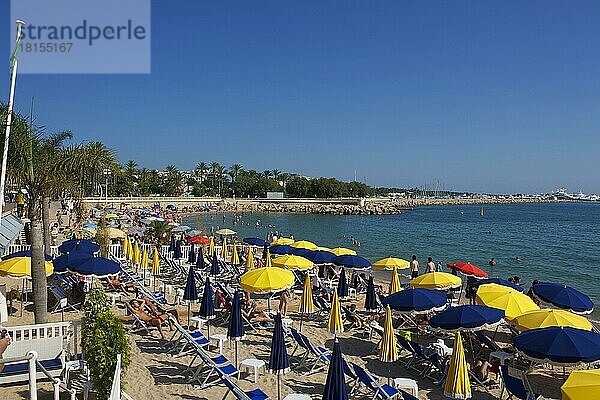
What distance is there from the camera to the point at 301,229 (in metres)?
62.6

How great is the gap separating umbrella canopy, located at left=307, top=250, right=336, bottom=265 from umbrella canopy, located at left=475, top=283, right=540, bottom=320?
635 cm

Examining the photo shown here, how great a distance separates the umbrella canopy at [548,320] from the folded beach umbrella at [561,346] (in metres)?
1.01

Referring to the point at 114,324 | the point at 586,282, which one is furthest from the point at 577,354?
the point at 586,282

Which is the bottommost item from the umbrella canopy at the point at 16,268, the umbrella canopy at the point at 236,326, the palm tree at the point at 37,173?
the umbrella canopy at the point at 236,326

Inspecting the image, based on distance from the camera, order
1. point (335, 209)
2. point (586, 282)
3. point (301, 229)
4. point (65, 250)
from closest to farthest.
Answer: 1. point (65, 250)
2. point (586, 282)
3. point (301, 229)
4. point (335, 209)

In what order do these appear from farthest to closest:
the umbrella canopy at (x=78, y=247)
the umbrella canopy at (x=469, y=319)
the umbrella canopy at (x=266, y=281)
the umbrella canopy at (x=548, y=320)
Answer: the umbrella canopy at (x=78, y=247)
the umbrella canopy at (x=266, y=281)
the umbrella canopy at (x=469, y=319)
the umbrella canopy at (x=548, y=320)

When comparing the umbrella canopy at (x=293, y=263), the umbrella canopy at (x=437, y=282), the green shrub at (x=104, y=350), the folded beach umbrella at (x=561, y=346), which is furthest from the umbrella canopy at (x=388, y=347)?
the umbrella canopy at (x=293, y=263)

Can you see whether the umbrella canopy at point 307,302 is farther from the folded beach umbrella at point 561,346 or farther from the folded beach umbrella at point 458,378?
the folded beach umbrella at point 561,346

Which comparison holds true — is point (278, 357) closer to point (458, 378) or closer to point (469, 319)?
point (458, 378)

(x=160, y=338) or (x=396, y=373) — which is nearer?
(x=396, y=373)

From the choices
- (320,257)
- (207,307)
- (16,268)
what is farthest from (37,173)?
(320,257)

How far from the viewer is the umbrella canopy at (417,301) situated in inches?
408

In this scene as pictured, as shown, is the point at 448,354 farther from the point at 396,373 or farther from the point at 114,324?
the point at 114,324

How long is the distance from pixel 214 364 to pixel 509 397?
5076mm
